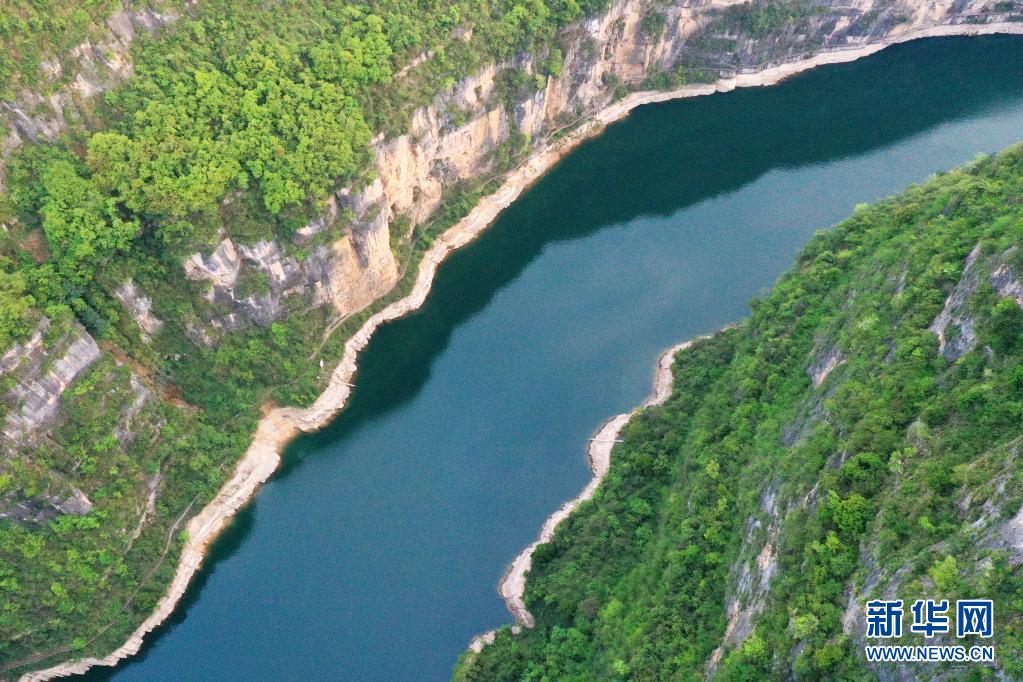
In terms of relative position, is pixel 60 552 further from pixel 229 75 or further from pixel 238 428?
pixel 229 75

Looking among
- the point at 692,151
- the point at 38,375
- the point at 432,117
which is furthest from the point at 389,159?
the point at 692,151

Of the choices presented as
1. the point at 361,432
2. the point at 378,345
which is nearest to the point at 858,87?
the point at 378,345

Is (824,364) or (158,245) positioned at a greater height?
(158,245)

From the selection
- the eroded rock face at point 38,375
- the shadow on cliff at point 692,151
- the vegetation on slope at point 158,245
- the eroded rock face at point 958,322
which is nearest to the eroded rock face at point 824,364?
the eroded rock face at point 958,322

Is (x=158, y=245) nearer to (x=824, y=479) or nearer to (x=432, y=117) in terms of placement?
(x=432, y=117)

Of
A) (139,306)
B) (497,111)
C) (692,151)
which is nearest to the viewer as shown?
(139,306)

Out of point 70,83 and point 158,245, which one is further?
point 158,245
